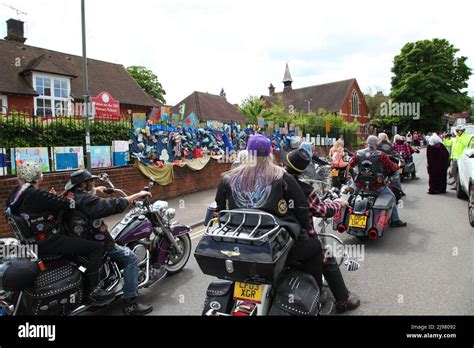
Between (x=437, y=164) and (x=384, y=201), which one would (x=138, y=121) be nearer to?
(x=384, y=201)

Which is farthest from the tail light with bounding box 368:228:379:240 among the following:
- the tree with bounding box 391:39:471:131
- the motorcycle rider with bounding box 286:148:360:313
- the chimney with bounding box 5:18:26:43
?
the tree with bounding box 391:39:471:131

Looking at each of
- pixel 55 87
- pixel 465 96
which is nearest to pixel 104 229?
pixel 55 87

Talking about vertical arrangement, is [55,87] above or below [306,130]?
above

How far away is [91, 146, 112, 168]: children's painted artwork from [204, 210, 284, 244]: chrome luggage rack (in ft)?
24.5

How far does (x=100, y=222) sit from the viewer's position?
394 cm

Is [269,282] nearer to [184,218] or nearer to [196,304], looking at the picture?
[196,304]

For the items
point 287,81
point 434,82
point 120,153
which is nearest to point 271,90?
point 287,81

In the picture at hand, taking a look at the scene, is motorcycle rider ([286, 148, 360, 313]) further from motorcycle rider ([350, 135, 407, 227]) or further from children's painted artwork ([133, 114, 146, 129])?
children's painted artwork ([133, 114, 146, 129])

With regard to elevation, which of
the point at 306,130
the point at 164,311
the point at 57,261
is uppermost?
the point at 306,130

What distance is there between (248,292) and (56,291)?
1973 millimetres

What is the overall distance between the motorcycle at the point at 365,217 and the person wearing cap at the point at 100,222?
11.9 feet

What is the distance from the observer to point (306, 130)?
958 inches

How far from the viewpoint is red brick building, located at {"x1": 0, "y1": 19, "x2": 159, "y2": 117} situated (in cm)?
2341
